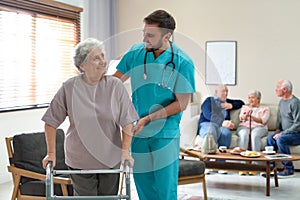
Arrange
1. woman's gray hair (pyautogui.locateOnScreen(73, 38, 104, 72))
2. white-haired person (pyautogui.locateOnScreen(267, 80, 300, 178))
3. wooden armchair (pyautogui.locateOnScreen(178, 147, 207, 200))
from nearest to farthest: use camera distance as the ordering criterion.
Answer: woman's gray hair (pyautogui.locateOnScreen(73, 38, 104, 72)), wooden armchair (pyautogui.locateOnScreen(178, 147, 207, 200)), white-haired person (pyautogui.locateOnScreen(267, 80, 300, 178))

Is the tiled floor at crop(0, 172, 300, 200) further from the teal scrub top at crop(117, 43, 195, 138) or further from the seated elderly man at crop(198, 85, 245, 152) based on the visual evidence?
the teal scrub top at crop(117, 43, 195, 138)

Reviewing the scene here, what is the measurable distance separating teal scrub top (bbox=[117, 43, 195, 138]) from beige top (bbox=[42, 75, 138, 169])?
189mm

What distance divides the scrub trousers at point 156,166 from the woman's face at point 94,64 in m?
0.44

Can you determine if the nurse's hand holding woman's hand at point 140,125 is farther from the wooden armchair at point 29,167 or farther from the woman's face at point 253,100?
the woman's face at point 253,100

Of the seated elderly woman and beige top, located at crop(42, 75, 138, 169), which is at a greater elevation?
beige top, located at crop(42, 75, 138, 169)

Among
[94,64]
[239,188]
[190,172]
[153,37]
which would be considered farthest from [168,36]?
[239,188]

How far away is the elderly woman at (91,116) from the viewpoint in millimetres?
2266

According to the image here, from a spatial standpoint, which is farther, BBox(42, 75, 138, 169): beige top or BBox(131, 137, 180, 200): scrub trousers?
BBox(131, 137, 180, 200): scrub trousers

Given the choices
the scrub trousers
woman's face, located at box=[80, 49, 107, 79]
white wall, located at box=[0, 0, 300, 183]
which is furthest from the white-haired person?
woman's face, located at box=[80, 49, 107, 79]

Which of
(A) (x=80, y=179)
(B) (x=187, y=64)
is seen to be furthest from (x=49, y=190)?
(B) (x=187, y=64)

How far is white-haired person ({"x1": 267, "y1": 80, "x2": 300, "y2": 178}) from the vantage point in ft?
17.8

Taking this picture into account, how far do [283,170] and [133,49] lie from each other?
3.35m

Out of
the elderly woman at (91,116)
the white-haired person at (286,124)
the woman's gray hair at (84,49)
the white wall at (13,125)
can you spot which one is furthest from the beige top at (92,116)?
the white-haired person at (286,124)

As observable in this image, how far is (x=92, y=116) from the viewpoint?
2266 mm
